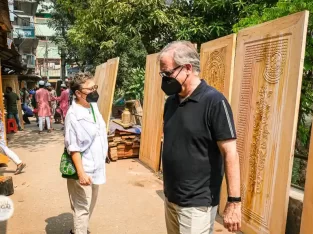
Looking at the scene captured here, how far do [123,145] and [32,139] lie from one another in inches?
160

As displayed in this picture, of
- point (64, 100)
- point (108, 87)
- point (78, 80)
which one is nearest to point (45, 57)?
point (64, 100)

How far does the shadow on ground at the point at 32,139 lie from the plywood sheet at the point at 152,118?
3376 millimetres

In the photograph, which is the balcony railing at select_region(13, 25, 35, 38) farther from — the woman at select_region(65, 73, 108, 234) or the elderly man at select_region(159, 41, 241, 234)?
the elderly man at select_region(159, 41, 241, 234)

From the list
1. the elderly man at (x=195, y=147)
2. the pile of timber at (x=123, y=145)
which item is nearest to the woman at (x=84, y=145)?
the elderly man at (x=195, y=147)

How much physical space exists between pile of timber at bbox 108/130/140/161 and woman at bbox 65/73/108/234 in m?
3.43

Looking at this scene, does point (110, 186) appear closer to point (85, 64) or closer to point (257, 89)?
point (257, 89)

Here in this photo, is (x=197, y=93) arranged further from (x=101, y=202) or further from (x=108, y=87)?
(x=108, y=87)

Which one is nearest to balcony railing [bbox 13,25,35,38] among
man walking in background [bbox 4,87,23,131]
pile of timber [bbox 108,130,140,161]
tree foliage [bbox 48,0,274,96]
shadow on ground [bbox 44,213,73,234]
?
tree foliage [bbox 48,0,274,96]

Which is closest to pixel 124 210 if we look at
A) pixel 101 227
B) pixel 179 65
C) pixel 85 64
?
pixel 101 227

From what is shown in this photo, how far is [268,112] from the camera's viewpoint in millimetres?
2939

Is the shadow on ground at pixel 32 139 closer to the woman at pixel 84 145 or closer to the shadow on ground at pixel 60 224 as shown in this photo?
the shadow on ground at pixel 60 224

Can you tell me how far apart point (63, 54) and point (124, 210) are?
1505 cm

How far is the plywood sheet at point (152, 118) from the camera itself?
219 inches

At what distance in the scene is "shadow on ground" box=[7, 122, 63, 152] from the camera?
8320 mm
